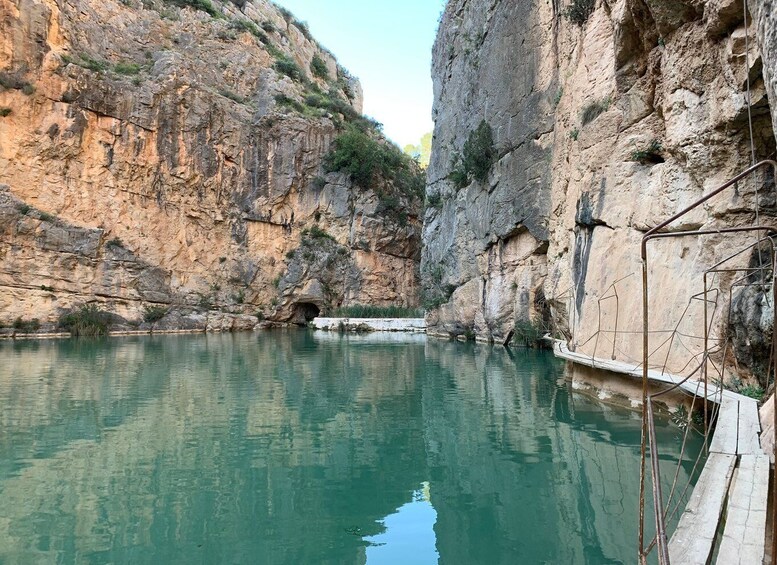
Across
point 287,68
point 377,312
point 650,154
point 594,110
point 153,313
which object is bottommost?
point 153,313

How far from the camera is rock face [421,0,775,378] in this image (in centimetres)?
828

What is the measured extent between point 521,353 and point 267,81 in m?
34.6

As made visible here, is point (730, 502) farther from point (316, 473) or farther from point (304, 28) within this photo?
point (304, 28)

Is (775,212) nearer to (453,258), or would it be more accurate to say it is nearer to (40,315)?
(453,258)

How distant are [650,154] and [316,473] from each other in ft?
29.2

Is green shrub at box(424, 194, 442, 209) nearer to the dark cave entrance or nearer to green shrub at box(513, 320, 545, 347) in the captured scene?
green shrub at box(513, 320, 545, 347)

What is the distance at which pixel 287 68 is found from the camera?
161 ft

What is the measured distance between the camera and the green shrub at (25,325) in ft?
100

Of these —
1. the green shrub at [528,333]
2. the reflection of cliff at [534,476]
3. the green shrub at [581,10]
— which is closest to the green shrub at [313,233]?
the green shrub at [528,333]

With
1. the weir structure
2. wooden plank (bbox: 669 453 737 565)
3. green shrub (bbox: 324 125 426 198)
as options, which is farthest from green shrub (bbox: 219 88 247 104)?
wooden plank (bbox: 669 453 737 565)

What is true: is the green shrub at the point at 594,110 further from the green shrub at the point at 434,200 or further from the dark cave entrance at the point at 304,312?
the dark cave entrance at the point at 304,312

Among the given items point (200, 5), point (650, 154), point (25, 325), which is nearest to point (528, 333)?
point (650, 154)

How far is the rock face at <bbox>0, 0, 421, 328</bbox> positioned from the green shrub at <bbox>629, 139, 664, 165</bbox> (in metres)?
32.3

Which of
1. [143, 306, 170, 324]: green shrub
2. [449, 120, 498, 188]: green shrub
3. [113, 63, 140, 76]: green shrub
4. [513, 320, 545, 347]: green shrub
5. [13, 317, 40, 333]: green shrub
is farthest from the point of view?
[113, 63, 140, 76]: green shrub
